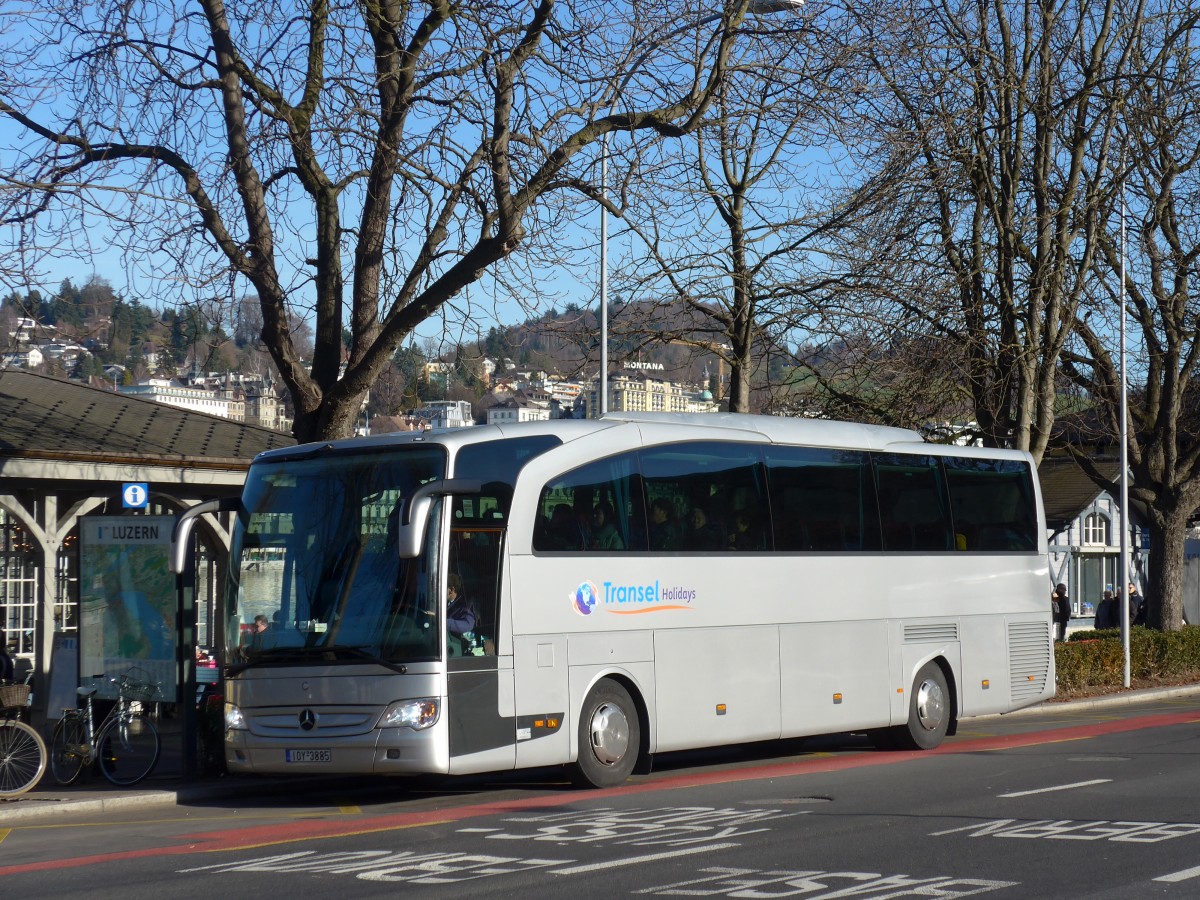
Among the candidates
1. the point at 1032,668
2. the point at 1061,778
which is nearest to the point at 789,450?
the point at 1061,778

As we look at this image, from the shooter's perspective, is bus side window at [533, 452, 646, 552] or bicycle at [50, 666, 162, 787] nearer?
bus side window at [533, 452, 646, 552]

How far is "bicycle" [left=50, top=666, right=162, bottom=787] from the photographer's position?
1398 centimetres

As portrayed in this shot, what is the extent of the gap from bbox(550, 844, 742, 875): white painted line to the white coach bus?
3168 mm

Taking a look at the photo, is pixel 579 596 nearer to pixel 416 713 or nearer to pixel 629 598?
pixel 629 598

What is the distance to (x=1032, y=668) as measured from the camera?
755 inches

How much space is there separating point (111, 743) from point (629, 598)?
5223 mm

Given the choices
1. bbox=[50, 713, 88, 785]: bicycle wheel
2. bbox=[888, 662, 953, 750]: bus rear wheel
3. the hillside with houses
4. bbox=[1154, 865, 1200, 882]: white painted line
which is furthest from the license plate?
bbox=[888, 662, 953, 750]: bus rear wheel

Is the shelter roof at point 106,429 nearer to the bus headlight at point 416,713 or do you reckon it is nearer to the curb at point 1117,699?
the bus headlight at point 416,713

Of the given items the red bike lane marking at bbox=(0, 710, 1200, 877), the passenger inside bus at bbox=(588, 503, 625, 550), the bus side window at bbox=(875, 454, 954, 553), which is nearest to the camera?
the red bike lane marking at bbox=(0, 710, 1200, 877)

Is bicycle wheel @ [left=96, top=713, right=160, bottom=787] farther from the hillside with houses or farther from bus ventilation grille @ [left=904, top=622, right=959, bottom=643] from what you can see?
bus ventilation grille @ [left=904, top=622, right=959, bottom=643]

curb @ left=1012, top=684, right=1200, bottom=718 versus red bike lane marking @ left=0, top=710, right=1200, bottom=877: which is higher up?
red bike lane marking @ left=0, top=710, right=1200, bottom=877

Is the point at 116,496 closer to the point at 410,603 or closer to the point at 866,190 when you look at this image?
the point at 410,603

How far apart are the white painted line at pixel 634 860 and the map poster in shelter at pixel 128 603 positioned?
6.68m

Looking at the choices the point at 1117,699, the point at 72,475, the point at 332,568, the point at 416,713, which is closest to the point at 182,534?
the point at 332,568
